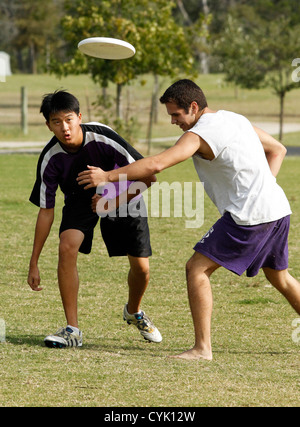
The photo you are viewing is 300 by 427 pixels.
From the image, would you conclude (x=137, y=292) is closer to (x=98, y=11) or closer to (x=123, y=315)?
(x=123, y=315)

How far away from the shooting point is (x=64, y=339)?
500cm

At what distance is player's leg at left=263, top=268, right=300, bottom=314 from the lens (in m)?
4.93

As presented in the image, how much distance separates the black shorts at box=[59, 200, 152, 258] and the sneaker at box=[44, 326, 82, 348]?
1.93 ft

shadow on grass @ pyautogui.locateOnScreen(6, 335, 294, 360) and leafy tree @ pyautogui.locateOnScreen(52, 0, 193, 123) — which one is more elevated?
leafy tree @ pyautogui.locateOnScreen(52, 0, 193, 123)

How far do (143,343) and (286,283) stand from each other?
1096mm

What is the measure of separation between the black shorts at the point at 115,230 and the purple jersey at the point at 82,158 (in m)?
0.12

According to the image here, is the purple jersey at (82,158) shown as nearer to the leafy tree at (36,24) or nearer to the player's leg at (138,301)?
the player's leg at (138,301)

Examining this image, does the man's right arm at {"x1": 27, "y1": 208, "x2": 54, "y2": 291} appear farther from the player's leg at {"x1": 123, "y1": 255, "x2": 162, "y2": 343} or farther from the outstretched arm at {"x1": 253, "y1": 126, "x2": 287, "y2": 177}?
the outstretched arm at {"x1": 253, "y1": 126, "x2": 287, "y2": 177}

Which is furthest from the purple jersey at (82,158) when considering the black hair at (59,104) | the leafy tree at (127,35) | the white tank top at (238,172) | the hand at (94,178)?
the leafy tree at (127,35)

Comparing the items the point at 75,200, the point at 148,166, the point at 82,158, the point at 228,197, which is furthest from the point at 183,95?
the point at 75,200

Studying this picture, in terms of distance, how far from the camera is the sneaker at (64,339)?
196 inches

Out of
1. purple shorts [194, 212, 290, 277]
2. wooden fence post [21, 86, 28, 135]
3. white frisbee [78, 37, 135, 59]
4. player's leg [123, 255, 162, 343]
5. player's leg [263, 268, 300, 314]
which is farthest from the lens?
wooden fence post [21, 86, 28, 135]

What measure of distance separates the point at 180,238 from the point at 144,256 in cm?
411

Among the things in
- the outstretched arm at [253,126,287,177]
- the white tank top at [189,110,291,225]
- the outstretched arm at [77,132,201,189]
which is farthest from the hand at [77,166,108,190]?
the outstretched arm at [253,126,287,177]
